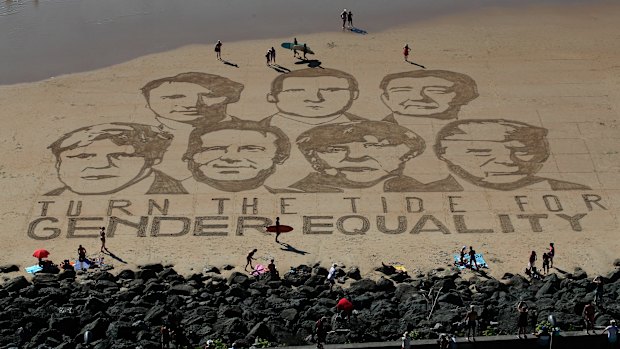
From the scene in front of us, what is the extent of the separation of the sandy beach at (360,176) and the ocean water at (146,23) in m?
2.07

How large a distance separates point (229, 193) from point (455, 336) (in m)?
18.8

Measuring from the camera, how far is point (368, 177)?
64688mm

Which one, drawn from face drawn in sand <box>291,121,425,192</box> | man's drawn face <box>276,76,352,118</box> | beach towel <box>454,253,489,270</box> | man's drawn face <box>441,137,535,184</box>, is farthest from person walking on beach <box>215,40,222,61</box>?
beach towel <box>454,253,489,270</box>

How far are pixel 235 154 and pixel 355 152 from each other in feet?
21.9

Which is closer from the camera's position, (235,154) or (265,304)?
(265,304)

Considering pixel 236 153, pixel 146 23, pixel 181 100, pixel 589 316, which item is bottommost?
pixel 589 316

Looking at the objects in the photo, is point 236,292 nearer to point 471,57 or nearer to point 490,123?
point 490,123

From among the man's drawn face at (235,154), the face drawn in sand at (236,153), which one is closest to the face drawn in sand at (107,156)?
the face drawn in sand at (236,153)

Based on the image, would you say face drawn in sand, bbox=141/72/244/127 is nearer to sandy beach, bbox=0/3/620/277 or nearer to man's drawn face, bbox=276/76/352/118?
sandy beach, bbox=0/3/620/277

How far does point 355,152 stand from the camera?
2630 inches

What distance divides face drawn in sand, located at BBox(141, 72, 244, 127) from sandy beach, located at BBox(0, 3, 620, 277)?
2.17 feet

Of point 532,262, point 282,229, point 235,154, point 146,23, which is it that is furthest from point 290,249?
point 146,23

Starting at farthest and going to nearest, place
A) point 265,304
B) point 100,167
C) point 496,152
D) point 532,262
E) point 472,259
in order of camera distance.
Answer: point 496,152 → point 100,167 → point 472,259 → point 532,262 → point 265,304

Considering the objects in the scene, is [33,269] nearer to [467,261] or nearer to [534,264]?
[467,261]
